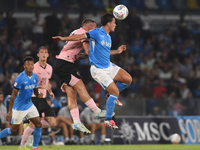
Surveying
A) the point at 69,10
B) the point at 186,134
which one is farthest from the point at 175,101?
the point at 69,10

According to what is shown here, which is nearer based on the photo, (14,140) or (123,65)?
(14,140)

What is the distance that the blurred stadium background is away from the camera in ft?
53.9

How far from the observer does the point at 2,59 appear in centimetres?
1712

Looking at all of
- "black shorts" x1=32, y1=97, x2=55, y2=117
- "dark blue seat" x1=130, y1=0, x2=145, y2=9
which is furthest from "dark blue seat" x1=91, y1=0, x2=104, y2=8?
"black shorts" x1=32, y1=97, x2=55, y2=117

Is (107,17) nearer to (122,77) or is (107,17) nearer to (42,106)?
(122,77)

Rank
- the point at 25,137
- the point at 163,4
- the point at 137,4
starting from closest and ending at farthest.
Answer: the point at 25,137, the point at 137,4, the point at 163,4

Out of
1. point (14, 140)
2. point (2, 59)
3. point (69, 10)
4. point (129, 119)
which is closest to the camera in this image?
point (14, 140)

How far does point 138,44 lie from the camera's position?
20.0 metres

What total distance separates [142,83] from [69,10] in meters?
5.73

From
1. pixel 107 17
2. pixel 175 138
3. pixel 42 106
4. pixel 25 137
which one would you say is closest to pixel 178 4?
pixel 175 138

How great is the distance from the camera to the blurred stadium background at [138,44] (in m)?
16.4

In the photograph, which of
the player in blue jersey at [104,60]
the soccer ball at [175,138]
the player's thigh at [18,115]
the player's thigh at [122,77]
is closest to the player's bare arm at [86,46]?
the player in blue jersey at [104,60]

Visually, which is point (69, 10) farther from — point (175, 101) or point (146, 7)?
point (175, 101)

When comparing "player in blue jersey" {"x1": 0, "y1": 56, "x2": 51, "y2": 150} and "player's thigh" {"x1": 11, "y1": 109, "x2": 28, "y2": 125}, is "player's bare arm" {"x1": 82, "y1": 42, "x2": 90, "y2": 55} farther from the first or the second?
"player's thigh" {"x1": 11, "y1": 109, "x2": 28, "y2": 125}
